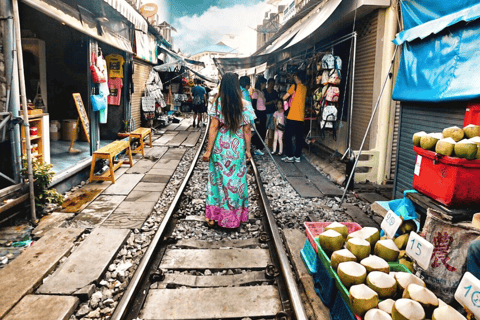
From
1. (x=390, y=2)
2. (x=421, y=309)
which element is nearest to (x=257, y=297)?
(x=421, y=309)

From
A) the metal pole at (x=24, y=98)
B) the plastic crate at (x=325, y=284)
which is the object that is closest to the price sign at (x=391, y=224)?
the plastic crate at (x=325, y=284)

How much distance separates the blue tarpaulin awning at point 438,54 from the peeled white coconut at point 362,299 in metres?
3.07

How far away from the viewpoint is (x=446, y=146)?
137 inches

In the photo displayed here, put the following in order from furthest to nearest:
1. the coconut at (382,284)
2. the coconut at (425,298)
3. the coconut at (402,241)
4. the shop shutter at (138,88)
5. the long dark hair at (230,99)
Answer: the shop shutter at (138,88)
the long dark hair at (230,99)
the coconut at (402,241)
the coconut at (382,284)
the coconut at (425,298)

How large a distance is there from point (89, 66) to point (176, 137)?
23.1 feet

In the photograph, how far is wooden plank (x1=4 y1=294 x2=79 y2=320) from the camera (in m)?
3.21

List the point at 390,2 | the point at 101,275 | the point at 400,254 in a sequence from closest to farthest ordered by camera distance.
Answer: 1. the point at 400,254
2. the point at 101,275
3. the point at 390,2

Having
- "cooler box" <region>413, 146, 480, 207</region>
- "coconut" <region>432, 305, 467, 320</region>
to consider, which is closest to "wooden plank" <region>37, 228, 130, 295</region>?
"coconut" <region>432, 305, 467, 320</region>

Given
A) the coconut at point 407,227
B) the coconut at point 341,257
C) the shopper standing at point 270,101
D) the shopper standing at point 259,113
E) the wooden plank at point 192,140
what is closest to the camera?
the coconut at point 341,257

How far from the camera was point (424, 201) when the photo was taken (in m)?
3.71

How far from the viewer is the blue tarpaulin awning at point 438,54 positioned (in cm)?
448

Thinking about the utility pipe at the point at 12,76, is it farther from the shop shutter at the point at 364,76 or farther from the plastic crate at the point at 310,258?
the shop shutter at the point at 364,76

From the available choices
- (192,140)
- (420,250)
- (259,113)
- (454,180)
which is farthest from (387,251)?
(192,140)

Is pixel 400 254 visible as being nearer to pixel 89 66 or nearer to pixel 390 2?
pixel 390 2
